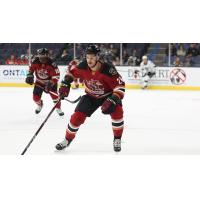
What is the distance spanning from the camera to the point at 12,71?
10.9 m

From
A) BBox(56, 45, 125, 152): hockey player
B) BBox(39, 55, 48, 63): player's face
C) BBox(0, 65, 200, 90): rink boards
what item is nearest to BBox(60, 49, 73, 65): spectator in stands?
BBox(0, 65, 200, 90): rink boards

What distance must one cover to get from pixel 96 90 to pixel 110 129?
1404mm

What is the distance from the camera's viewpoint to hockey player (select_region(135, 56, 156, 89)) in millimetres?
10344

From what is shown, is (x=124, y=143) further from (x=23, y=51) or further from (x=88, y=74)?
(x=23, y=51)

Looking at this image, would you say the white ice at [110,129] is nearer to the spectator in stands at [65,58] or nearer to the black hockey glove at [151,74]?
the black hockey glove at [151,74]

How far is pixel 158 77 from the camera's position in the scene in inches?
413

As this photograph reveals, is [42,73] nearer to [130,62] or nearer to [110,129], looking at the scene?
[110,129]

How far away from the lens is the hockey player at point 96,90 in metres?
3.76

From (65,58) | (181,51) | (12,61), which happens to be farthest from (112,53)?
(12,61)

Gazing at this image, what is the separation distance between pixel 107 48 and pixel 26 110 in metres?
4.98

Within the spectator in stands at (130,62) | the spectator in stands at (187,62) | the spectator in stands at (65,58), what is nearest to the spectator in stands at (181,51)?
the spectator in stands at (187,62)

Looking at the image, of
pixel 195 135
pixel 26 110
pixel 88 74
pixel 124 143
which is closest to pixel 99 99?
pixel 88 74

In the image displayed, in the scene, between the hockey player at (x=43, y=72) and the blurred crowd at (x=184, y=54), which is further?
the blurred crowd at (x=184, y=54)

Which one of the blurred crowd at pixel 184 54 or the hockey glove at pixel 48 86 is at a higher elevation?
the blurred crowd at pixel 184 54
